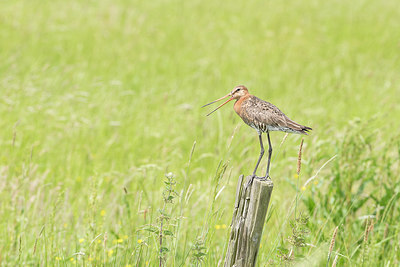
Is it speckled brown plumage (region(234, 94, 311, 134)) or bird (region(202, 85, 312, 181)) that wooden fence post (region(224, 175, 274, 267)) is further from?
speckled brown plumage (region(234, 94, 311, 134))

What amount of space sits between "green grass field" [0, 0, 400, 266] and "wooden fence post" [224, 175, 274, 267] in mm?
202

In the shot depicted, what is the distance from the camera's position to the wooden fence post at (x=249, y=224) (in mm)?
2646

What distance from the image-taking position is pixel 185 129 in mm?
6898

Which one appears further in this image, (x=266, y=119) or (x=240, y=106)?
(x=240, y=106)

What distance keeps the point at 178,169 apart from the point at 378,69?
6769 mm

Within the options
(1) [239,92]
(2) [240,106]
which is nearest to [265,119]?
(2) [240,106]

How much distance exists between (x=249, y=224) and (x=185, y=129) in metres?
4.30

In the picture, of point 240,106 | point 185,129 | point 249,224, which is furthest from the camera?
point 185,129

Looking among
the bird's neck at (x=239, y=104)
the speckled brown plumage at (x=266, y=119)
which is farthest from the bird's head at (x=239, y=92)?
the speckled brown plumage at (x=266, y=119)

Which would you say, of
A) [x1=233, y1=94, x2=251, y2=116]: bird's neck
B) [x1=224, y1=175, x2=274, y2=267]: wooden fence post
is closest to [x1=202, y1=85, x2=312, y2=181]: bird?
[x1=233, y1=94, x2=251, y2=116]: bird's neck

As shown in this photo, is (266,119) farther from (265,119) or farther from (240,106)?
(240,106)

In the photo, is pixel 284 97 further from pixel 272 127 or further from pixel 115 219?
pixel 272 127

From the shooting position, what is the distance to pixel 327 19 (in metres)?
14.6

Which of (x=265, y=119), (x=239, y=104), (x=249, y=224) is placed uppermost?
(x=239, y=104)
